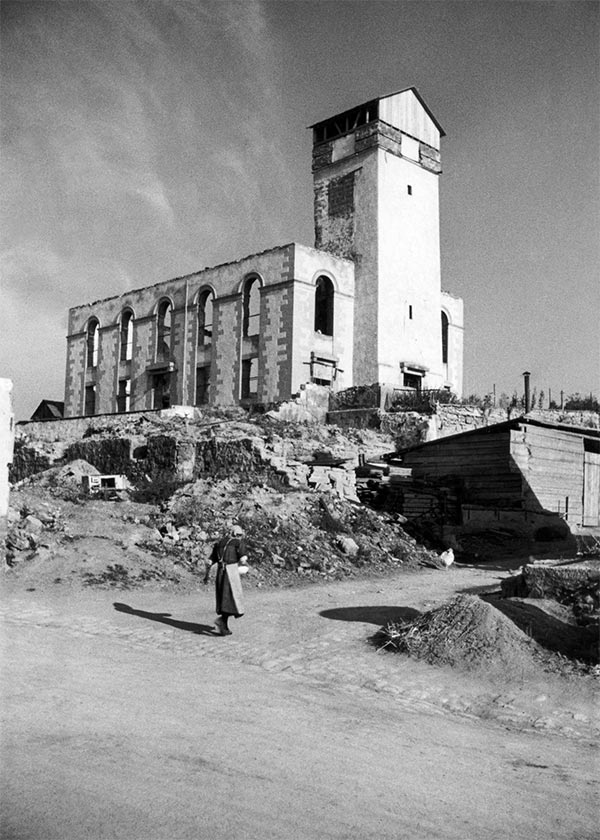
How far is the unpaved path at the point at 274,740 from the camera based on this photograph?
12.6ft

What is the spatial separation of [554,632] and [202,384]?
29161 mm

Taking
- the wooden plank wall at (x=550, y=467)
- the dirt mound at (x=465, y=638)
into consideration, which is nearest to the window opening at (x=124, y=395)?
the wooden plank wall at (x=550, y=467)

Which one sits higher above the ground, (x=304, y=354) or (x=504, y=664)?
(x=304, y=354)

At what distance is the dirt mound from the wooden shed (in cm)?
1184

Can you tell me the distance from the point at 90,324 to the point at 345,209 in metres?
16.0

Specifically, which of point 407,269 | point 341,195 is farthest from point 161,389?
point 407,269

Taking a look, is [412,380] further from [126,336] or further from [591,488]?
[126,336]

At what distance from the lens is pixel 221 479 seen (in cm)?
1934

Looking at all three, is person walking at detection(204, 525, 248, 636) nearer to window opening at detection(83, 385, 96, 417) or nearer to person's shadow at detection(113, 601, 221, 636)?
person's shadow at detection(113, 601, 221, 636)

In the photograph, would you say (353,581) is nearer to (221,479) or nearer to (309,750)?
(221,479)

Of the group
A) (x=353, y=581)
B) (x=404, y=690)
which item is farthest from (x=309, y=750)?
(x=353, y=581)

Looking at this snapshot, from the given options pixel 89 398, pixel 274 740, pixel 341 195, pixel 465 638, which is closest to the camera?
pixel 274 740

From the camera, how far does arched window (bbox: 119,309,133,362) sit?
39487 mm

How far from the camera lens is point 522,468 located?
19.5 meters
